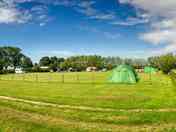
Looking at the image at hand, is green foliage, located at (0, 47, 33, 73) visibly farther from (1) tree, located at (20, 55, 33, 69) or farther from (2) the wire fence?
(2) the wire fence

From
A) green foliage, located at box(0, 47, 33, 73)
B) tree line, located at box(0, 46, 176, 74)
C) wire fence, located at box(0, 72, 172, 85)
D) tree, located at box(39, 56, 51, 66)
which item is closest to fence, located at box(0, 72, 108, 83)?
wire fence, located at box(0, 72, 172, 85)

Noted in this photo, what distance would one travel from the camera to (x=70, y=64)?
421ft

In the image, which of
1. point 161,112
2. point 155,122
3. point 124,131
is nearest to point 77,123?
point 124,131

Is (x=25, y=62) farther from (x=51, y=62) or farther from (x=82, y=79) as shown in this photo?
(x=82, y=79)

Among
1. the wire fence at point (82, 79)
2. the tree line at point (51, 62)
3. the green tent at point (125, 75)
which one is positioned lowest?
the wire fence at point (82, 79)

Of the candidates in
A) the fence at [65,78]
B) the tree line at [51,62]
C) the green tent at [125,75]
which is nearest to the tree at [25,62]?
the tree line at [51,62]

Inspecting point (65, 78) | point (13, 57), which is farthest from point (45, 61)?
point (65, 78)

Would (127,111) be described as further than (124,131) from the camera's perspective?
Yes

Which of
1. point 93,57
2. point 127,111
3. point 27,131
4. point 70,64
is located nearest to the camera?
point 27,131

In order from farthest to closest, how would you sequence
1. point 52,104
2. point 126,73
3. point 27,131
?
1. point 126,73
2. point 52,104
3. point 27,131

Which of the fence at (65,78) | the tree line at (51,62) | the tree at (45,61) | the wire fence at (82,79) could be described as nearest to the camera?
the wire fence at (82,79)

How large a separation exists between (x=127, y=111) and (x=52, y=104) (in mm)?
4872

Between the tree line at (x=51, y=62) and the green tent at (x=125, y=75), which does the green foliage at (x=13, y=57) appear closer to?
the tree line at (x=51, y=62)

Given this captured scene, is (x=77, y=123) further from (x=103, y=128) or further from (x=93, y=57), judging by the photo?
(x=93, y=57)
